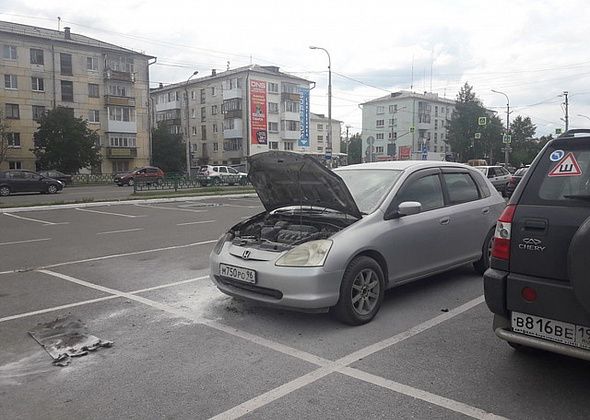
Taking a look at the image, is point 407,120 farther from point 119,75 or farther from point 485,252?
point 485,252

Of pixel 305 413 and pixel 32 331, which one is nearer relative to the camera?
pixel 305 413

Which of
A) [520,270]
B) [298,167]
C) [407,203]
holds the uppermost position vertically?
[298,167]

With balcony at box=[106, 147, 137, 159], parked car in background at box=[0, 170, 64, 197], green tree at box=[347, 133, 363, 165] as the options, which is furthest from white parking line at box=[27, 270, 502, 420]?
green tree at box=[347, 133, 363, 165]

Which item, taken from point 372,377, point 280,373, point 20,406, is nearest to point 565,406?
point 372,377

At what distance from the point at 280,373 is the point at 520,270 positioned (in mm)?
1892

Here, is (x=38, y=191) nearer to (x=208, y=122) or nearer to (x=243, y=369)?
(x=243, y=369)

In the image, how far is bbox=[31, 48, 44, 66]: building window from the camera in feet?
165

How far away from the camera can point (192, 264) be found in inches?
315

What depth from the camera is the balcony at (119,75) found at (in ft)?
182

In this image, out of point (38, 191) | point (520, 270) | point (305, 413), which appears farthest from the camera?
point (38, 191)

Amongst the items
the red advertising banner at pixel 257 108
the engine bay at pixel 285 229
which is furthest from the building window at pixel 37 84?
the engine bay at pixel 285 229

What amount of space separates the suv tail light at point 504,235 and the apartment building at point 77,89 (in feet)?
176

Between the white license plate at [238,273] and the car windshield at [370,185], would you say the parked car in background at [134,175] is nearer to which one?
the car windshield at [370,185]

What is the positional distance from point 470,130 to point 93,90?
5535cm
